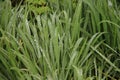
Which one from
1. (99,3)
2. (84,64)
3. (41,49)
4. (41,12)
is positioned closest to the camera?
(41,49)

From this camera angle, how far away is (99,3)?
265 cm

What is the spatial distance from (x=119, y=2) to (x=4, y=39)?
1.23m

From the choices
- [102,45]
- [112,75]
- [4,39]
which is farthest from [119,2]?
[4,39]

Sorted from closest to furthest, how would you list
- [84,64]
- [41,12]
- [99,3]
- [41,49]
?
1. [41,49]
2. [84,64]
3. [99,3]
4. [41,12]

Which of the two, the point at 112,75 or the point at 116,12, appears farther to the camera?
the point at 116,12

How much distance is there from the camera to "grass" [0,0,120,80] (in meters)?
2.27

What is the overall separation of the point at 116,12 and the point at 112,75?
559 mm

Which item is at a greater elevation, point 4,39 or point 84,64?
point 4,39

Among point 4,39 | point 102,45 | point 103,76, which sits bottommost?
point 103,76

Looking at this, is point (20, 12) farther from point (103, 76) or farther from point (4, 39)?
point (103, 76)

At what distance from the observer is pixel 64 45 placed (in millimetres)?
2402

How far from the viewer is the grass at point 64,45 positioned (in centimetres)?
227

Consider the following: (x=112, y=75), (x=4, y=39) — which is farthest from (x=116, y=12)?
(x=4, y=39)

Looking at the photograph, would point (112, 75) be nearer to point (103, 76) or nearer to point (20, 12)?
point (103, 76)
